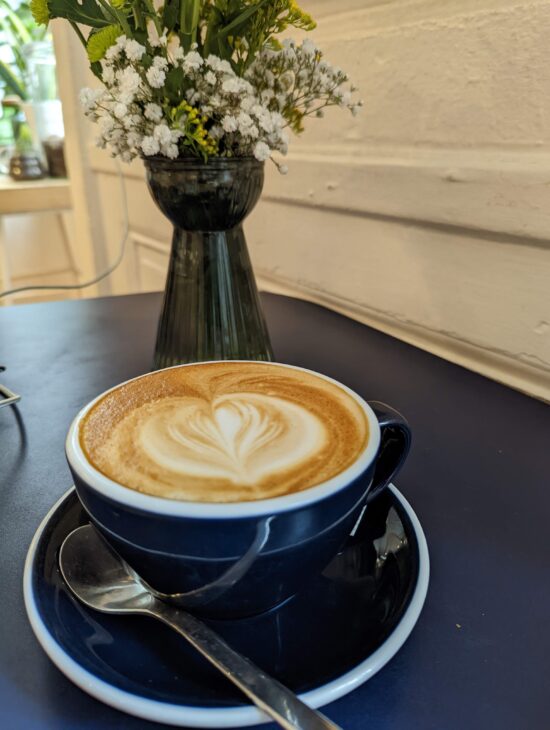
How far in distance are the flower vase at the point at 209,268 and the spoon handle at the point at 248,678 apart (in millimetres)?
262

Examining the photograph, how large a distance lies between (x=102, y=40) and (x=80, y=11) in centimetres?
3

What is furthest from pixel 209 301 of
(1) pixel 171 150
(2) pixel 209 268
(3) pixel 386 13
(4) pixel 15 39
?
(4) pixel 15 39

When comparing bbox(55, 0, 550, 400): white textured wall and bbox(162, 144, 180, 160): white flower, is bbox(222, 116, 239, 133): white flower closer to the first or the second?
bbox(162, 144, 180, 160): white flower

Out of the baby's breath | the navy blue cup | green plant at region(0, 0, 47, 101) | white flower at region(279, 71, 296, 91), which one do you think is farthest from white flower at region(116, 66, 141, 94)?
green plant at region(0, 0, 47, 101)

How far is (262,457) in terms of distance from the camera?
0.95 ft

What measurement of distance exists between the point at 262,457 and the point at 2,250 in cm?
170

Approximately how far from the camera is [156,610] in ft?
0.90

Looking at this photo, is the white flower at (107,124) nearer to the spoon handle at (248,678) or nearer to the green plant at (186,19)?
the green plant at (186,19)

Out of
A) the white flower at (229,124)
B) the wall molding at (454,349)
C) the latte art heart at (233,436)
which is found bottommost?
the wall molding at (454,349)

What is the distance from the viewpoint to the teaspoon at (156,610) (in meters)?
0.21

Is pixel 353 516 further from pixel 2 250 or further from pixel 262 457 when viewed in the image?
pixel 2 250

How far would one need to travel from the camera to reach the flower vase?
45 centimetres

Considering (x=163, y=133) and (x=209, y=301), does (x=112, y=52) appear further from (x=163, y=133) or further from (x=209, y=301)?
(x=209, y=301)

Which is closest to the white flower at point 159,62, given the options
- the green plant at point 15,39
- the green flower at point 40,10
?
the green flower at point 40,10
